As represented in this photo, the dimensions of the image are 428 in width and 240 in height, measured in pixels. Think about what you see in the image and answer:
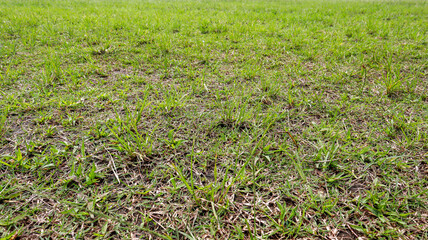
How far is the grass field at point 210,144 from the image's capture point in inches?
43.2

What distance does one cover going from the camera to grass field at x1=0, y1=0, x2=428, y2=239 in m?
1.10

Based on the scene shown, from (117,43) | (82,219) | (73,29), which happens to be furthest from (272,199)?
(73,29)

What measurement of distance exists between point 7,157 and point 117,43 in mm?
2509

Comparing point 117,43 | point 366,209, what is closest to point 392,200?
point 366,209

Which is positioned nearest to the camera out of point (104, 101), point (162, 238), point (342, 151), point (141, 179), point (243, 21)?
point (162, 238)

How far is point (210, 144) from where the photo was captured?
62.4 inches

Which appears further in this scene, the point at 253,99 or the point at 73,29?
the point at 73,29

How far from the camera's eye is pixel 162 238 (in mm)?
1030

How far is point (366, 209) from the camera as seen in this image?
3.79ft

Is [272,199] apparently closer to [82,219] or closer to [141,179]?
[141,179]

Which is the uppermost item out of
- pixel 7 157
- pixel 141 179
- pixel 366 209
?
pixel 7 157

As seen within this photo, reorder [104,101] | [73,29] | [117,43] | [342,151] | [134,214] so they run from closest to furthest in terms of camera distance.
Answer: [134,214]
[342,151]
[104,101]
[117,43]
[73,29]

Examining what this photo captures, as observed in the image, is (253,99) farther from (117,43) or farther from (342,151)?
(117,43)

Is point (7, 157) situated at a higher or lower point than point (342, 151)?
higher
